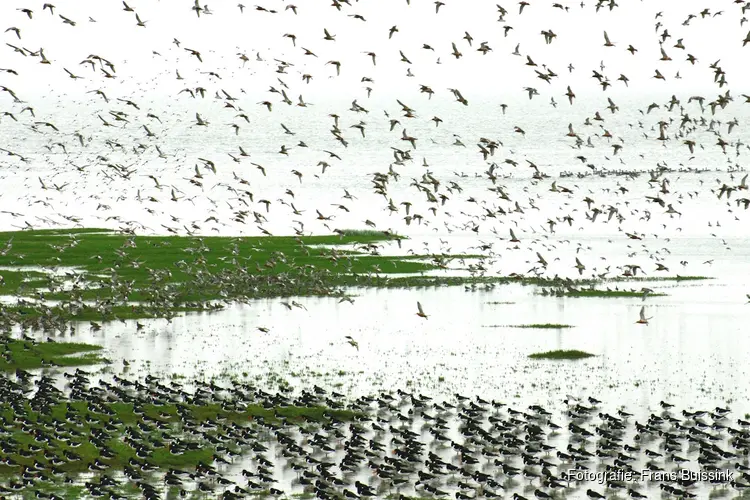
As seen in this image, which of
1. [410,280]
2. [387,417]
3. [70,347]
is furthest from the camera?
[410,280]

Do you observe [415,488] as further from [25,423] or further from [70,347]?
[70,347]

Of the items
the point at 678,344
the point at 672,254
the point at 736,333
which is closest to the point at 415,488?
the point at 678,344

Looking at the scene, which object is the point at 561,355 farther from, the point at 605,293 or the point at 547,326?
the point at 605,293

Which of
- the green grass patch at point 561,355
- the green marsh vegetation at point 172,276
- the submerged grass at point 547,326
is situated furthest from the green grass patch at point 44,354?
the submerged grass at point 547,326

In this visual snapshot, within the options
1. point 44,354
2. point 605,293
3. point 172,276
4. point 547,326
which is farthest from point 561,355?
point 172,276

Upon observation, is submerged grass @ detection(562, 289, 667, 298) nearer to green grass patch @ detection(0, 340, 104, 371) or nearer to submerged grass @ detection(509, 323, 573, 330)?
submerged grass @ detection(509, 323, 573, 330)

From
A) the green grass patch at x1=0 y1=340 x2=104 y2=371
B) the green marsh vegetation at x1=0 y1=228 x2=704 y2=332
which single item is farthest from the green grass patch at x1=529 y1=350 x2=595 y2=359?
the green grass patch at x1=0 y1=340 x2=104 y2=371
